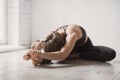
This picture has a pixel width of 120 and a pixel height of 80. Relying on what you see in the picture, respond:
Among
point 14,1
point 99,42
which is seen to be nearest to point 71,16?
point 99,42

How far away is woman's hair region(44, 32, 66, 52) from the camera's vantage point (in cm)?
183

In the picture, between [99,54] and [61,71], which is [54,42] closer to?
[61,71]

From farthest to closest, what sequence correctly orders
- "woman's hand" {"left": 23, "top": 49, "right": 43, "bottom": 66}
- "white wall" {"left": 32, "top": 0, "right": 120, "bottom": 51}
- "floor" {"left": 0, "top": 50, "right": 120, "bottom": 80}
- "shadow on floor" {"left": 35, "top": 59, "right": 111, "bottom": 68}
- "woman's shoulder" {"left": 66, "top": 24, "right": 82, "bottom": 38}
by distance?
"white wall" {"left": 32, "top": 0, "right": 120, "bottom": 51} < "woman's shoulder" {"left": 66, "top": 24, "right": 82, "bottom": 38} < "shadow on floor" {"left": 35, "top": 59, "right": 111, "bottom": 68} < "woman's hand" {"left": 23, "top": 49, "right": 43, "bottom": 66} < "floor" {"left": 0, "top": 50, "right": 120, "bottom": 80}

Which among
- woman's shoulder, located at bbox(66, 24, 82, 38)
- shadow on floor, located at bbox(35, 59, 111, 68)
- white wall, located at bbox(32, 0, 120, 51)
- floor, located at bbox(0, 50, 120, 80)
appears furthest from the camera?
white wall, located at bbox(32, 0, 120, 51)

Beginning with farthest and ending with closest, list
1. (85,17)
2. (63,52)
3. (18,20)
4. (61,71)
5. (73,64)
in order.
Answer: (18,20) → (85,17) → (73,64) → (63,52) → (61,71)

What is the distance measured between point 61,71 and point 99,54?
525mm

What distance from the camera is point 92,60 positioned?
2.12m

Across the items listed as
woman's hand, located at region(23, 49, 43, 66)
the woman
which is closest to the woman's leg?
the woman

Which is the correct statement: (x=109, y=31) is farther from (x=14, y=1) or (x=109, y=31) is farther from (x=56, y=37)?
(x=14, y=1)

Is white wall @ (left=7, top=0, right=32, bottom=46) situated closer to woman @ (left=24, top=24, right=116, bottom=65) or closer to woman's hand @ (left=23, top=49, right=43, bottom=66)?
woman @ (left=24, top=24, right=116, bottom=65)

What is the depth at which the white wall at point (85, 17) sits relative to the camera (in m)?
2.70

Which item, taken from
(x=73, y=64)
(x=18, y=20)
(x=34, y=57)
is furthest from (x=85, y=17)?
(x=34, y=57)

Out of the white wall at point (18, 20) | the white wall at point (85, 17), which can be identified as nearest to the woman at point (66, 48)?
the white wall at point (85, 17)

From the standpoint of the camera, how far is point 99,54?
6.66 ft
